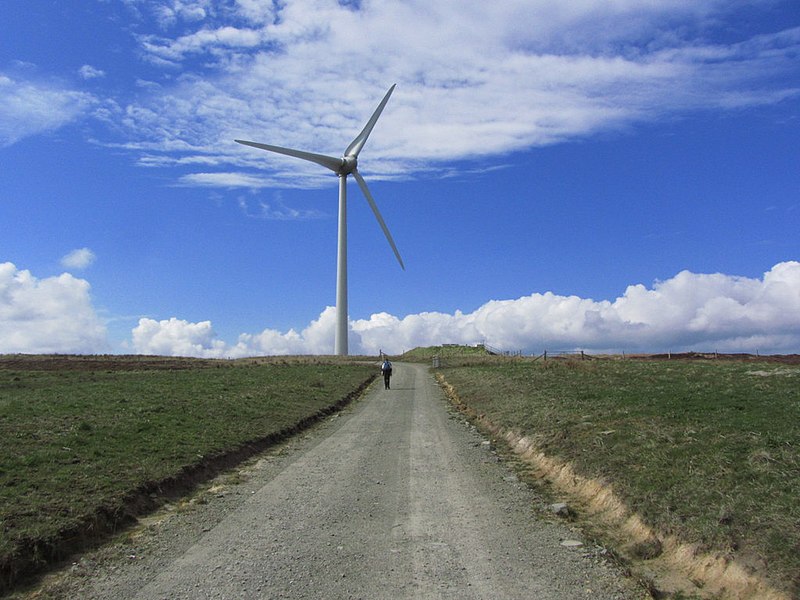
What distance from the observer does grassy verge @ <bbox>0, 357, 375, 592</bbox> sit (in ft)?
33.4

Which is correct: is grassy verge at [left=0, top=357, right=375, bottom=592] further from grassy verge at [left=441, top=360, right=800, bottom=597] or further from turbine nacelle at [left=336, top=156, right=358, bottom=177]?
turbine nacelle at [left=336, top=156, right=358, bottom=177]

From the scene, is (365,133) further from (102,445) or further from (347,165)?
(102,445)

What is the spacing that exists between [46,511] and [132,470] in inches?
135

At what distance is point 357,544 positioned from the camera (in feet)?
31.7

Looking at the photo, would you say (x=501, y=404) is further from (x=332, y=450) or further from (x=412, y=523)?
(x=412, y=523)

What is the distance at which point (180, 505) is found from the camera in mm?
12703

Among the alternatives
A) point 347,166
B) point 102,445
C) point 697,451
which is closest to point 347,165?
point 347,166

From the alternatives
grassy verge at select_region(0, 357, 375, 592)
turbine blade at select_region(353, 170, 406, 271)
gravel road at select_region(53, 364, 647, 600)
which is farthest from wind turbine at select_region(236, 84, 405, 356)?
gravel road at select_region(53, 364, 647, 600)

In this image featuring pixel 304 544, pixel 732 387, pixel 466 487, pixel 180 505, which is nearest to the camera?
pixel 304 544

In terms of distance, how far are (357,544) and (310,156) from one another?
73.8 meters

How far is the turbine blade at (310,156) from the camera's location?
230ft

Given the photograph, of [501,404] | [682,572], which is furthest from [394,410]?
[682,572]

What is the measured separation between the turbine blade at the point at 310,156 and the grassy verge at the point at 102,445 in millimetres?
42543

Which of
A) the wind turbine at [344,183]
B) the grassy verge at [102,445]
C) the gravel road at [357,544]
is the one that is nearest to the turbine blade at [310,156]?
the wind turbine at [344,183]
